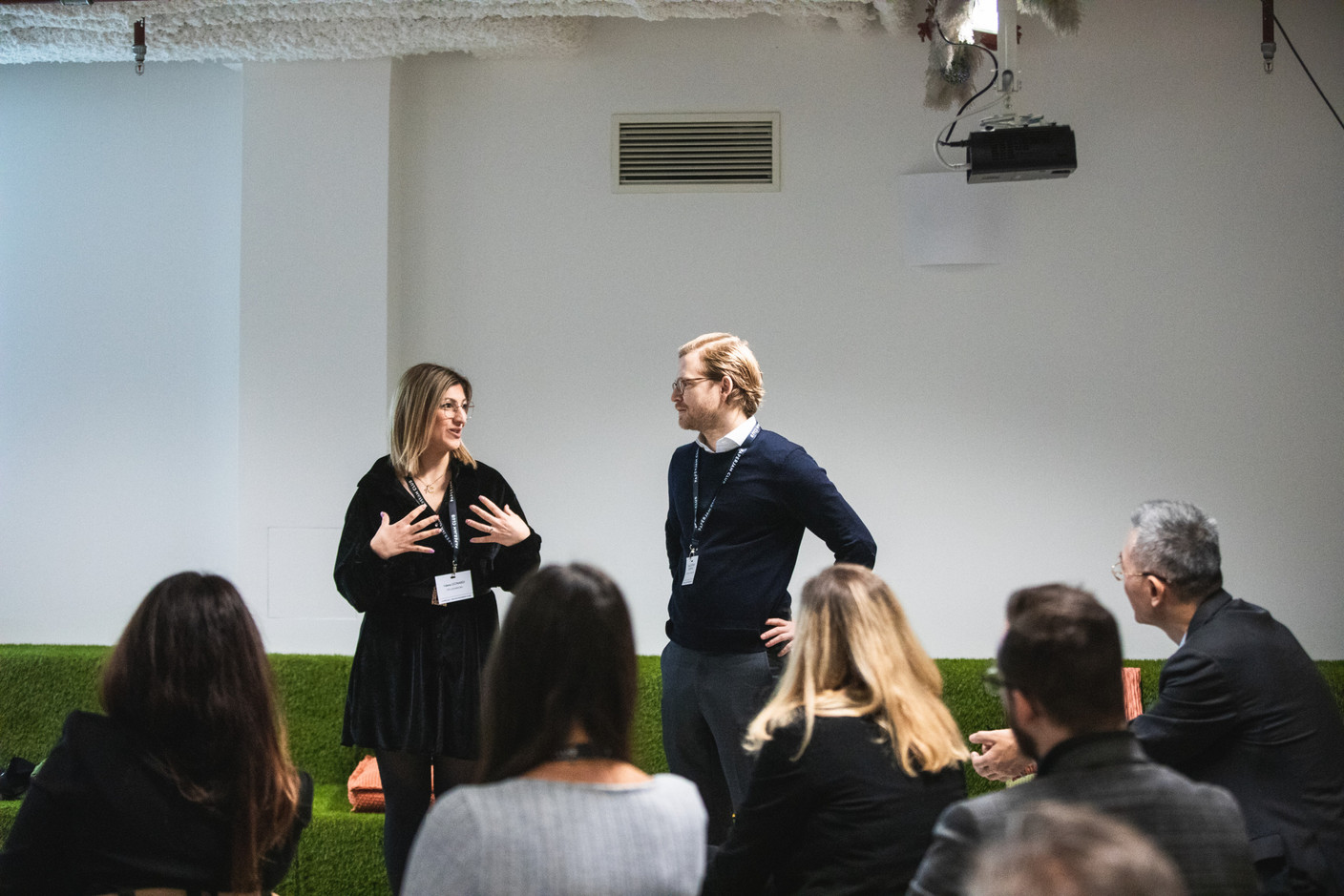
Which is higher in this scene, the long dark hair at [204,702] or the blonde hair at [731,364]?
the blonde hair at [731,364]

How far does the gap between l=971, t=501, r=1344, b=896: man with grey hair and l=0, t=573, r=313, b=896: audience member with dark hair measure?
1.57 metres

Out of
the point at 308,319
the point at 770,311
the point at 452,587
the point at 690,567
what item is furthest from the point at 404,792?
the point at 770,311

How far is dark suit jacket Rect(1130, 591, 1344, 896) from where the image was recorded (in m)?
2.03

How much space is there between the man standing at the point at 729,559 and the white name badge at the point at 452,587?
0.52 metres

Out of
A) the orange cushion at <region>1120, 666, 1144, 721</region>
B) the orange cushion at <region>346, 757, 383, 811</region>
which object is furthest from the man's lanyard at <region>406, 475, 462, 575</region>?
the orange cushion at <region>1120, 666, 1144, 721</region>

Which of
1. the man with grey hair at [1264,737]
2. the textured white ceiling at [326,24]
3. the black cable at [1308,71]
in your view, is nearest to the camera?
the man with grey hair at [1264,737]

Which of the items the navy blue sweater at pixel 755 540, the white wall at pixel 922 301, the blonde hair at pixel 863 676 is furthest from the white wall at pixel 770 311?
the blonde hair at pixel 863 676

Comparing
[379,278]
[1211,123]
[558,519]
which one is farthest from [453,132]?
[1211,123]

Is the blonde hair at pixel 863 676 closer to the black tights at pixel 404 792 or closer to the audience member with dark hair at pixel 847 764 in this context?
the audience member with dark hair at pixel 847 764

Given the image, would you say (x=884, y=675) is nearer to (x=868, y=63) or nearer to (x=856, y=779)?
(x=856, y=779)

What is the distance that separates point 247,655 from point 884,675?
3.20 ft

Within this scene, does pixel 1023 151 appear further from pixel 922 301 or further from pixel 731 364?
pixel 731 364

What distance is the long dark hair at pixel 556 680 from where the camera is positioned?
143 centimetres

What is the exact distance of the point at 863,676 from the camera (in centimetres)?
175
